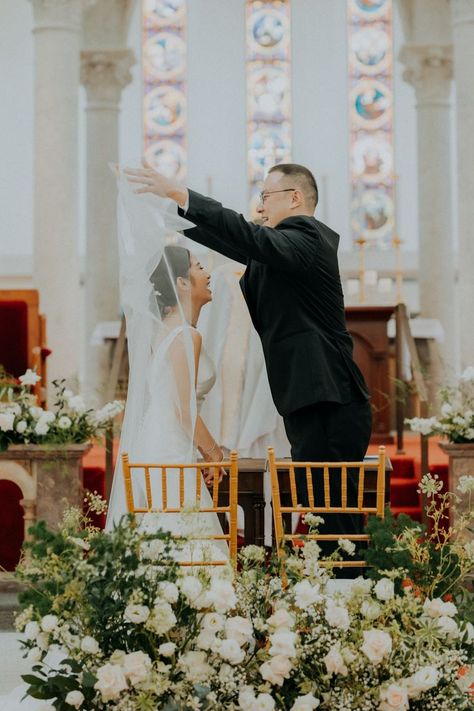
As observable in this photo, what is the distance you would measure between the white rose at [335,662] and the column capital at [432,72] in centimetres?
1064

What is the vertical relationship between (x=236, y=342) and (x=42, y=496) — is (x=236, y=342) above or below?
above

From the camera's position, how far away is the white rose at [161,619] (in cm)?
304

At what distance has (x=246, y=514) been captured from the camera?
198 inches

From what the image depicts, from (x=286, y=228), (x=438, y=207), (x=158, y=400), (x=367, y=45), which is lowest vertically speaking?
(x=158, y=400)

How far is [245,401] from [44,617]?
395cm

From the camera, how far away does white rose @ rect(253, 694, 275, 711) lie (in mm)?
3043

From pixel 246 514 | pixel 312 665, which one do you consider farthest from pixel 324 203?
pixel 312 665

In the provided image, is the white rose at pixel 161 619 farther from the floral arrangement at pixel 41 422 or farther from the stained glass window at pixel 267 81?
the stained glass window at pixel 267 81

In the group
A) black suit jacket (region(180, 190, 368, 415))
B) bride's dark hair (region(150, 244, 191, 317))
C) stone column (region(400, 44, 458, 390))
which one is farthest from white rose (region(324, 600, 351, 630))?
stone column (region(400, 44, 458, 390))

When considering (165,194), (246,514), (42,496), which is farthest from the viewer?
(42,496)

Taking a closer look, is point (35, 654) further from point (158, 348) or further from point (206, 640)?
point (158, 348)

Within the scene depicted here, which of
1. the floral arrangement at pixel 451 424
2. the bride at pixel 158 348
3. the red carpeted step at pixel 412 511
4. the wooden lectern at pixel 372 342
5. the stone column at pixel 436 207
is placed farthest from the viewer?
the stone column at pixel 436 207

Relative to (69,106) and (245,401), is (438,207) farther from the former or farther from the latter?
(245,401)

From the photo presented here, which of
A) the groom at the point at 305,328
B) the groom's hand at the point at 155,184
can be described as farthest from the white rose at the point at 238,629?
the groom's hand at the point at 155,184
